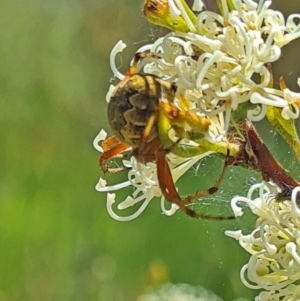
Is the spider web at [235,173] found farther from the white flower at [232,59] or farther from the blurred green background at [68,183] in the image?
the blurred green background at [68,183]

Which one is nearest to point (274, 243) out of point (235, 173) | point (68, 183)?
point (235, 173)

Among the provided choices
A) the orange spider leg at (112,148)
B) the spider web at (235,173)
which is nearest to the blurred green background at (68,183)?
the spider web at (235,173)

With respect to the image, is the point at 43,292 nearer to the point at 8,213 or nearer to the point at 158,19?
the point at 8,213

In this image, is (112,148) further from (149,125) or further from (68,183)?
(68,183)

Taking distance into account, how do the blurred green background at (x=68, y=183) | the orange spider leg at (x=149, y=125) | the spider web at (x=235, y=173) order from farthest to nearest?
1. the blurred green background at (x=68, y=183)
2. the spider web at (x=235, y=173)
3. the orange spider leg at (x=149, y=125)

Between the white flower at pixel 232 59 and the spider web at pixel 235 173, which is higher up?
the white flower at pixel 232 59

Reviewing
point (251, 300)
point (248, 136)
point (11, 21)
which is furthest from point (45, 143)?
point (248, 136)

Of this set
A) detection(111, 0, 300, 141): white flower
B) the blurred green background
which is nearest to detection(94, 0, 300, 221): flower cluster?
detection(111, 0, 300, 141): white flower
